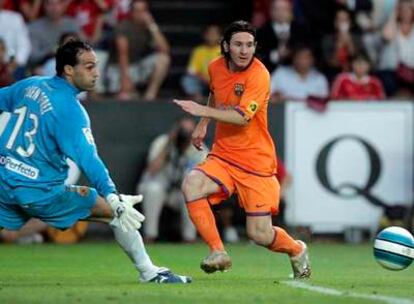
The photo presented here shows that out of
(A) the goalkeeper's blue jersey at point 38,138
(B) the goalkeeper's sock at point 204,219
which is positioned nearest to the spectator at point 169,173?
(B) the goalkeeper's sock at point 204,219

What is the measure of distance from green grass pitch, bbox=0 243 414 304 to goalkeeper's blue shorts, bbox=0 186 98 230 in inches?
20.6

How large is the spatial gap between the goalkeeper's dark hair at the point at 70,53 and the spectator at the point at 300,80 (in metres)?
9.01

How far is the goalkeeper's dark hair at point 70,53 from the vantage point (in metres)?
10.5

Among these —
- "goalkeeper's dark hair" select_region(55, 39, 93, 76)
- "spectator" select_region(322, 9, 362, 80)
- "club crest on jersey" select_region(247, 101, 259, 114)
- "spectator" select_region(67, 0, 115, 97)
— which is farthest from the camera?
"spectator" select_region(322, 9, 362, 80)

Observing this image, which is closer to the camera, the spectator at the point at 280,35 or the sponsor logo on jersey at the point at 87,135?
the sponsor logo on jersey at the point at 87,135

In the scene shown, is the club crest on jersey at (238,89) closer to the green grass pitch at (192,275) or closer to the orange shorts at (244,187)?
the orange shorts at (244,187)

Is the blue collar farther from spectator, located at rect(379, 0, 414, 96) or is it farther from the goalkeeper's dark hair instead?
spectator, located at rect(379, 0, 414, 96)

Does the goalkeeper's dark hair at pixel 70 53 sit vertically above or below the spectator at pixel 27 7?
above

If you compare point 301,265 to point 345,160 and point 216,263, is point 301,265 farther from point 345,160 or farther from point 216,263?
point 345,160

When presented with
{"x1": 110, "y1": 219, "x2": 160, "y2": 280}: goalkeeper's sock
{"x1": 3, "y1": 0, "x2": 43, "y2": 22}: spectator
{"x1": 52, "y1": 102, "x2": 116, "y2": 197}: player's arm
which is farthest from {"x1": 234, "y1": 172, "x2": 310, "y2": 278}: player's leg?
{"x1": 3, "y1": 0, "x2": 43, "y2": 22}: spectator

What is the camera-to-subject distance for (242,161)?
11516 millimetres

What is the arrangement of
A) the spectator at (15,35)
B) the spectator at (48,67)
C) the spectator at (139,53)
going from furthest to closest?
the spectator at (139,53), the spectator at (15,35), the spectator at (48,67)

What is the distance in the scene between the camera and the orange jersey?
1141 cm

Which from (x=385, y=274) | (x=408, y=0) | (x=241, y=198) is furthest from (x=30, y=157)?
(x=408, y=0)
